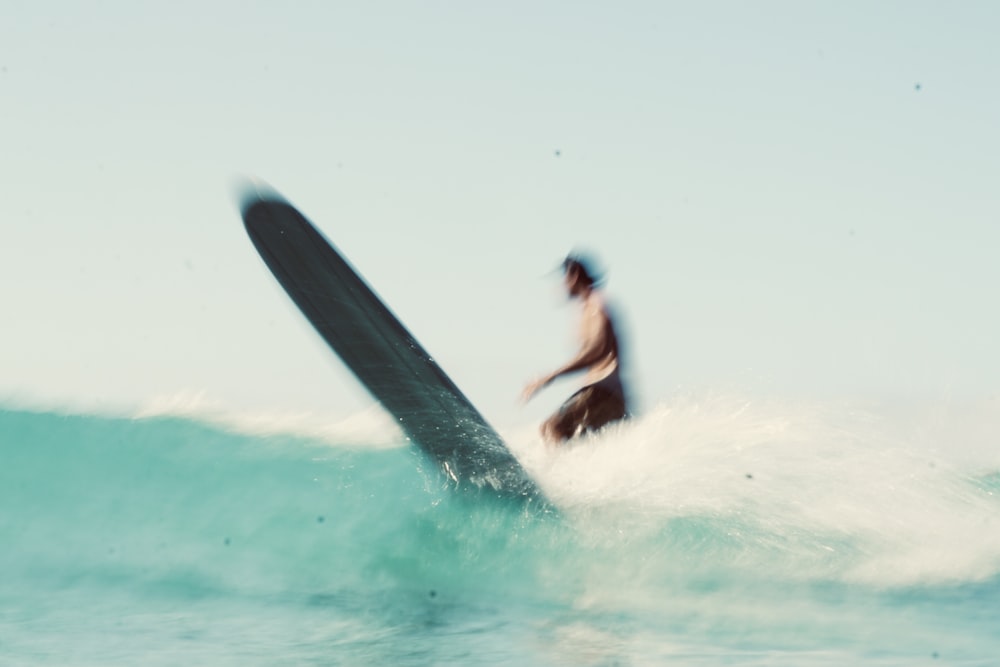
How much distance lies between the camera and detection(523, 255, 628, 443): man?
525 centimetres

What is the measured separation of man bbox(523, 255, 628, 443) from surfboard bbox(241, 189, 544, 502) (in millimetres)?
477

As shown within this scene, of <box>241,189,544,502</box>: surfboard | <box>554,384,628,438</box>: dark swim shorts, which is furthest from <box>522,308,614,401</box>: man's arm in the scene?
<box>241,189,544,502</box>: surfboard

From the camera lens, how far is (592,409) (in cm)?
530

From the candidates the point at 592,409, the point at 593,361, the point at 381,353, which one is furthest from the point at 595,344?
the point at 381,353

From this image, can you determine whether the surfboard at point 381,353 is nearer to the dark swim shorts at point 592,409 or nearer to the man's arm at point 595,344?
the dark swim shorts at point 592,409

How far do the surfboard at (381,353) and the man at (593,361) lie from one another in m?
0.48

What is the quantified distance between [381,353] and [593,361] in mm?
1144

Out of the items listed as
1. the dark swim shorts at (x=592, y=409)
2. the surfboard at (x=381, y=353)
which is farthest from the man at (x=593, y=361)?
the surfboard at (x=381, y=353)

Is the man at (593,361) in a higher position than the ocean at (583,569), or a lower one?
higher

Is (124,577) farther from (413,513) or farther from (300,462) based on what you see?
(300,462)

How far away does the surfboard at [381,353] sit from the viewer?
548 centimetres

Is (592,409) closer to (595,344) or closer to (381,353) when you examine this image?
(595,344)

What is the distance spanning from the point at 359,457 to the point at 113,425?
8.76 feet

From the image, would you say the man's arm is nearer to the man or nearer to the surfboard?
the man
